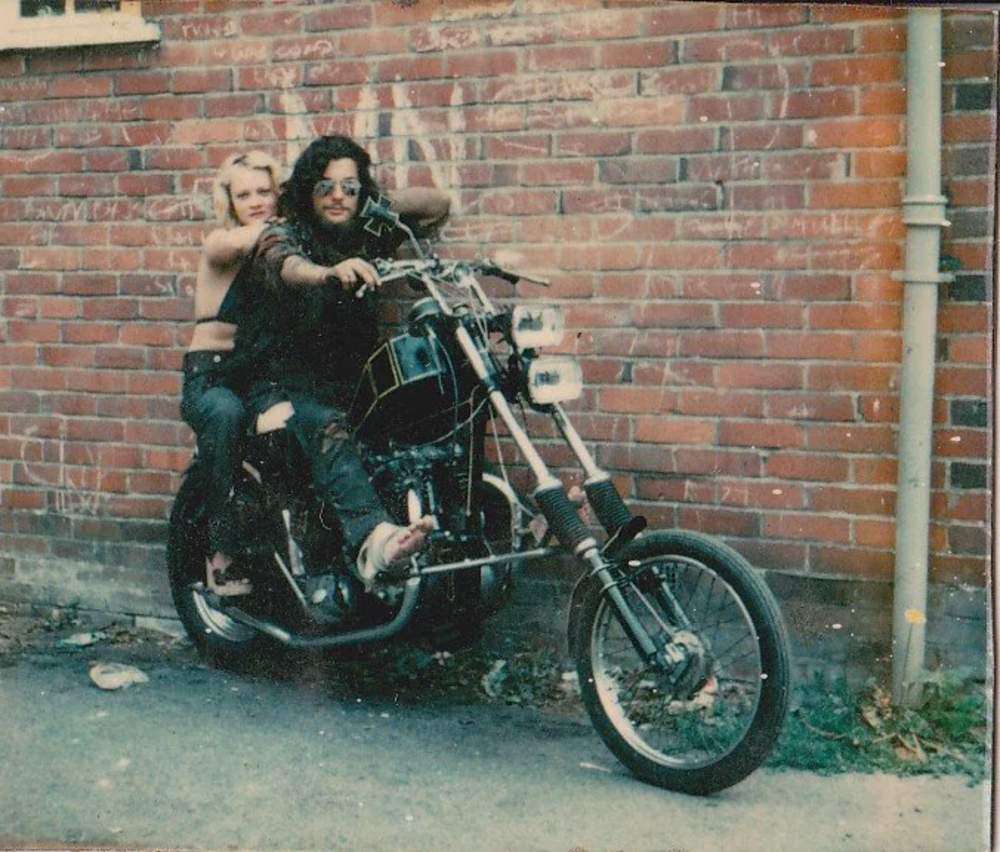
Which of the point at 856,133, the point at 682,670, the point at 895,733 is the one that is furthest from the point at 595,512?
the point at 856,133

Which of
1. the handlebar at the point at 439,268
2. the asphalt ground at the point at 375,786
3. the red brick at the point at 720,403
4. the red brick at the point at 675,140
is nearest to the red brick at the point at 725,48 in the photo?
the red brick at the point at 675,140

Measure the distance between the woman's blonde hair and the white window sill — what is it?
0.54 m

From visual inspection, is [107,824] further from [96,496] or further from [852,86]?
[852,86]

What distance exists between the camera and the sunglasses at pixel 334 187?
379 centimetres

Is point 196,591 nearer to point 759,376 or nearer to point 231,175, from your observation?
point 231,175

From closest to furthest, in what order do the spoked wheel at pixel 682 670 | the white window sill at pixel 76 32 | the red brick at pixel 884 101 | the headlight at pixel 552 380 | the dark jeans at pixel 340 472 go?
the spoked wheel at pixel 682 670
the headlight at pixel 552 380
the red brick at pixel 884 101
the dark jeans at pixel 340 472
the white window sill at pixel 76 32

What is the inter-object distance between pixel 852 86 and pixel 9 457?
3.33 metres

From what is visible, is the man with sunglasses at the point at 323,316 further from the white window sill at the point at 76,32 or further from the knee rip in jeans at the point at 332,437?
the white window sill at the point at 76,32

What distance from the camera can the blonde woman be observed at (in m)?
3.85

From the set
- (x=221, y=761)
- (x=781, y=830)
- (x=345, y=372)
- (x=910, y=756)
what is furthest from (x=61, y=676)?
(x=910, y=756)

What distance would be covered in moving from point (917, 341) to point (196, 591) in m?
2.61

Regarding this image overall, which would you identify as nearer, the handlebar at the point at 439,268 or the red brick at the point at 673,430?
the handlebar at the point at 439,268

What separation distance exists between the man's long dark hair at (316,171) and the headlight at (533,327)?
84 cm

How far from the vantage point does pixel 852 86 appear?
3412 mm
